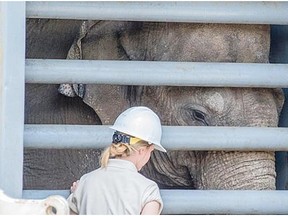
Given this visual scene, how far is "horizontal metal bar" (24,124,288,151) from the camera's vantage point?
251cm

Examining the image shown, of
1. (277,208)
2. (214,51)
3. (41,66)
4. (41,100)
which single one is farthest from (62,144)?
(41,100)

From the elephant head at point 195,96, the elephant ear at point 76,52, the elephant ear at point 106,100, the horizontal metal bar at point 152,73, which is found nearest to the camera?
the horizontal metal bar at point 152,73

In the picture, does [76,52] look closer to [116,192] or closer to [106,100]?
[106,100]

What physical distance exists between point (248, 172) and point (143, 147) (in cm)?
87

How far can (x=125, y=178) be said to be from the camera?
239cm

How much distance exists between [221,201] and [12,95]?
26.0 inches

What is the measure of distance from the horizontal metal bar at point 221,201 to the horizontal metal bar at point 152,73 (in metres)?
0.30

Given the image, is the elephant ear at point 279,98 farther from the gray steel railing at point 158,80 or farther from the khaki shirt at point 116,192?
the khaki shirt at point 116,192

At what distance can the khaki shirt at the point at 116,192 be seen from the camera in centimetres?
236

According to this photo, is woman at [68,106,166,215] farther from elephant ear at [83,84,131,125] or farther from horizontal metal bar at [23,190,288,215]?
elephant ear at [83,84,131,125]

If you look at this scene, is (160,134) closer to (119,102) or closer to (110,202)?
(110,202)

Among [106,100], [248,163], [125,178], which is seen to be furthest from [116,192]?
[106,100]

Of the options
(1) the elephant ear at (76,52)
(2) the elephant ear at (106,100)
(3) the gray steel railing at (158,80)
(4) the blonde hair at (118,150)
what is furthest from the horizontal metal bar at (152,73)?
(2) the elephant ear at (106,100)

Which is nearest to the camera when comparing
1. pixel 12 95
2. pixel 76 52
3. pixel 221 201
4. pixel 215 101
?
pixel 12 95
